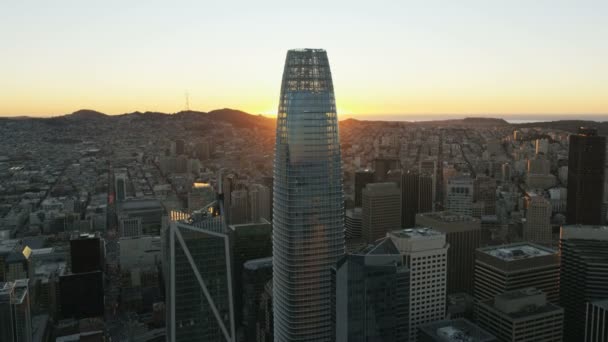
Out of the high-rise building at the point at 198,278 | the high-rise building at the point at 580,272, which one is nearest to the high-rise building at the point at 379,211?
the high-rise building at the point at 580,272

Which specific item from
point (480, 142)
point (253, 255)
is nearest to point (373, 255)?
point (253, 255)

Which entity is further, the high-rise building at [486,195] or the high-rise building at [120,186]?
the high-rise building at [486,195]

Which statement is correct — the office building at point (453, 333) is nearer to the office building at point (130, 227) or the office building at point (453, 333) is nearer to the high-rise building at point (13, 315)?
the high-rise building at point (13, 315)

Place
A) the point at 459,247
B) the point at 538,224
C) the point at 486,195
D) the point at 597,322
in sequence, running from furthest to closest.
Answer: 1. the point at 486,195
2. the point at 538,224
3. the point at 459,247
4. the point at 597,322

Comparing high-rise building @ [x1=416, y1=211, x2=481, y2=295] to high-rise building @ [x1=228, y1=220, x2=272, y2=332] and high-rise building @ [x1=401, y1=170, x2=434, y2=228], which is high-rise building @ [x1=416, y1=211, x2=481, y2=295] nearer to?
high-rise building @ [x1=228, y1=220, x2=272, y2=332]

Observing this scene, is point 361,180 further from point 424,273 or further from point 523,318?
point 523,318

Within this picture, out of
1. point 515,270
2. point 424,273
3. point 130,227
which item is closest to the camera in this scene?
point 424,273

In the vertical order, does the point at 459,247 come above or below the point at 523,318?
below

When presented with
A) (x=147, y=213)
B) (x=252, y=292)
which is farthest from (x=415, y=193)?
(x=252, y=292)
